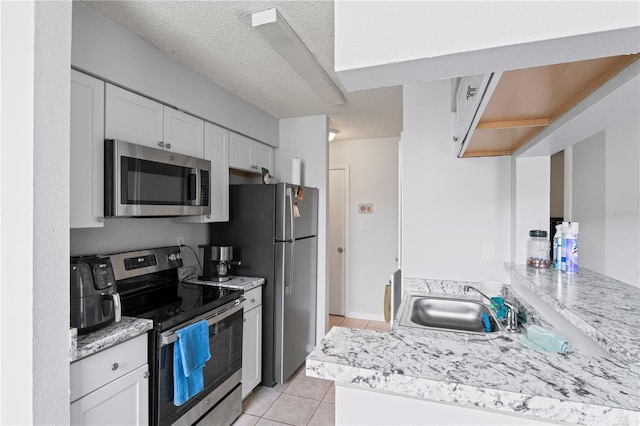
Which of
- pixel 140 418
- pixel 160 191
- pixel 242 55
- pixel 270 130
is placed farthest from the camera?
pixel 270 130

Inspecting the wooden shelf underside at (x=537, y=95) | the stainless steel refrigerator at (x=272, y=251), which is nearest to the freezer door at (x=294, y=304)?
the stainless steel refrigerator at (x=272, y=251)

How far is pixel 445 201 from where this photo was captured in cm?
216

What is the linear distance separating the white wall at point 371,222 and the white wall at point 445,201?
6.52 feet

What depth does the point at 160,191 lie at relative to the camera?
1936mm

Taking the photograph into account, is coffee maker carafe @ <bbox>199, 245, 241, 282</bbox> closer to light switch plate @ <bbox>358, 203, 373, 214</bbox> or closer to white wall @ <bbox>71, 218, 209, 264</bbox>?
white wall @ <bbox>71, 218, 209, 264</bbox>

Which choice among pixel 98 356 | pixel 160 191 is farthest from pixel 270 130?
pixel 98 356

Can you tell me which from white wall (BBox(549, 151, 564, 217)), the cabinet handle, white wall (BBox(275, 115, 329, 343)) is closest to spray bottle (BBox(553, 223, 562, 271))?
the cabinet handle

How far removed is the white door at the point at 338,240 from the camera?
4.40m

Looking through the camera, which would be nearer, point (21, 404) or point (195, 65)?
point (21, 404)

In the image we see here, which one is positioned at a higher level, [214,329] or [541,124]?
[541,124]

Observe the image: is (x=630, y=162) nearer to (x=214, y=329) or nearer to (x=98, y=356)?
(x=214, y=329)

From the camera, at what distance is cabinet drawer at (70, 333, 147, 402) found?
132 cm

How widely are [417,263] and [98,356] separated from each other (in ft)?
5.86

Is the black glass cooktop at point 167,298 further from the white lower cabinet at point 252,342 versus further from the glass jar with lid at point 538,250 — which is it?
the glass jar with lid at point 538,250
